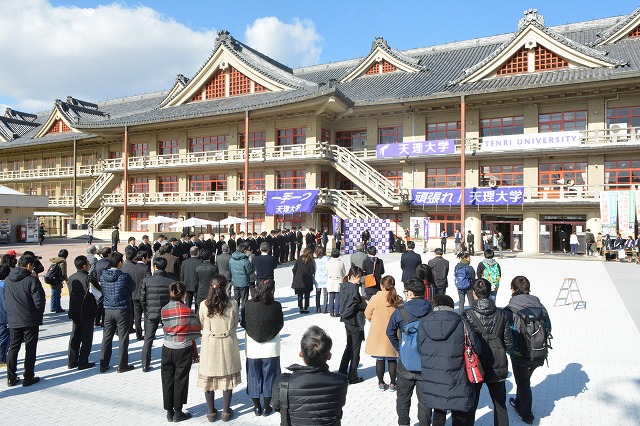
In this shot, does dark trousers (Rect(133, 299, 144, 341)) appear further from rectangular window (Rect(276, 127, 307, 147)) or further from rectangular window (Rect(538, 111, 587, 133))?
rectangular window (Rect(538, 111, 587, 133))

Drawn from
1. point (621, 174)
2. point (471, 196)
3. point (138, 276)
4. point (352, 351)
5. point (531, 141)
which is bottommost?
point (352, 351)

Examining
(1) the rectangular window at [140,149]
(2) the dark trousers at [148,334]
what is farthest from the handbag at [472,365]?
(1) the rectangular window at [140,149]

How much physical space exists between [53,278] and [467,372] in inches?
393

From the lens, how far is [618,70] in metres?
24.8

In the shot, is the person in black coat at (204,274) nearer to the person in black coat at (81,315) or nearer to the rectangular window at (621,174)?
the person in black coat at (81,315)

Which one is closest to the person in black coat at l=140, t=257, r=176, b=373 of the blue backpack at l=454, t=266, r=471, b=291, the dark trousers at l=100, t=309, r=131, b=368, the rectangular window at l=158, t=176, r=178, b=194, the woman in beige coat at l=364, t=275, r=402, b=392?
the dark trousers at l=100, t=309, r=131, b=368

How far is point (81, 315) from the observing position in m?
7.29

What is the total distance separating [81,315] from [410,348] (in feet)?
17.9

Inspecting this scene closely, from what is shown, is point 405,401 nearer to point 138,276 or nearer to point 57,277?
point 138,276

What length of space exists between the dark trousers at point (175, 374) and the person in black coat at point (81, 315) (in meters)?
2.73

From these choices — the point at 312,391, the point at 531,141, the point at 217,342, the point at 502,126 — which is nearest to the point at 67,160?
the point at 502,126

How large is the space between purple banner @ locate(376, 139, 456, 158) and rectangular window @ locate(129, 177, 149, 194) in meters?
21.0

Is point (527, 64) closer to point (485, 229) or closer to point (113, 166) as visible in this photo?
point (485, 229)

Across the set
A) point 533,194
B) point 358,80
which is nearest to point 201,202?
point 358,80
